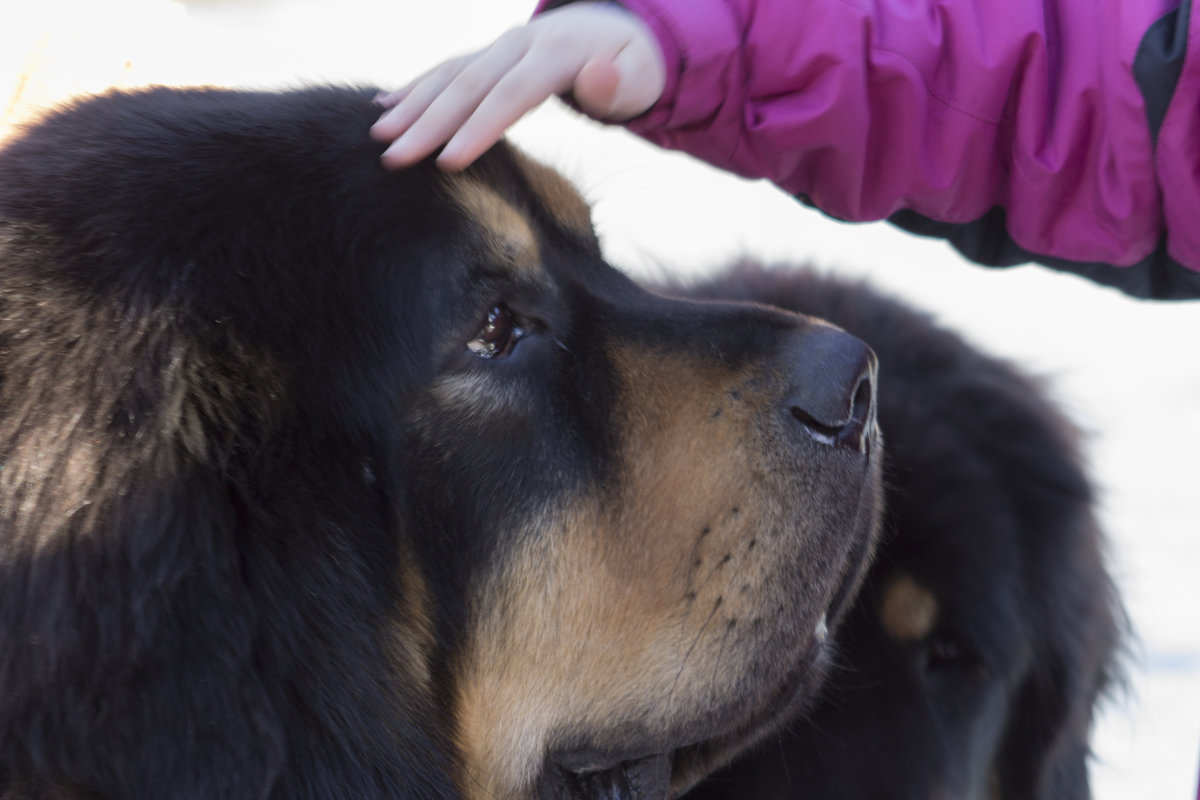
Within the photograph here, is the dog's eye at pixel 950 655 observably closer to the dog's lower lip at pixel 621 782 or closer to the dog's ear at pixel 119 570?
the dog's lower lip at pixel 621 782

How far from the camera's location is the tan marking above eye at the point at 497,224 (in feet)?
5.18

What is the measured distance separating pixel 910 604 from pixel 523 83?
1248 mm

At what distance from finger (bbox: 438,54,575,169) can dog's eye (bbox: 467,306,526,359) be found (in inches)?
8.3

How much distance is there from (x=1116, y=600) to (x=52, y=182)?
2268mm

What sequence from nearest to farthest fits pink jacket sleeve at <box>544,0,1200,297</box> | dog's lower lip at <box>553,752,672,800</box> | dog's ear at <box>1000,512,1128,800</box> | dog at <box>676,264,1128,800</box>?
dog's lower lip at <box>553,752,672,800</box>, pink jacket sleeve at <box>544,0,1200,297</box>, dog at <box>676,264,1128,800</box>, dog's ear at <box>1000,512,1128,800</box>

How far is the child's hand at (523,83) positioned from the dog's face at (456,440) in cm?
6

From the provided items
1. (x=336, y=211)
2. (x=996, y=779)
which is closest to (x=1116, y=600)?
(x=996, y=779)

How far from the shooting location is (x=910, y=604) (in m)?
2.19

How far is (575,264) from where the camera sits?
1770 millimetres

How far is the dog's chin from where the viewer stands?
1.58m

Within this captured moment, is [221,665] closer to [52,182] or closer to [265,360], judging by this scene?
[265,360]

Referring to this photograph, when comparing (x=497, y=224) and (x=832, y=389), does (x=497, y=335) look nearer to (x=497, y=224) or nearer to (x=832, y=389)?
(x=497, y=224)

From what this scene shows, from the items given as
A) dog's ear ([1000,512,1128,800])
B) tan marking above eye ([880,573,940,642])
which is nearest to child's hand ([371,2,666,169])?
tan marking above eye ([880,573,940,642])

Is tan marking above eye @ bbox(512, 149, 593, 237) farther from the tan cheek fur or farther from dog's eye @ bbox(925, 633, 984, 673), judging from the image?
dog's eye @ bbox(925, 633, 984, 673)
